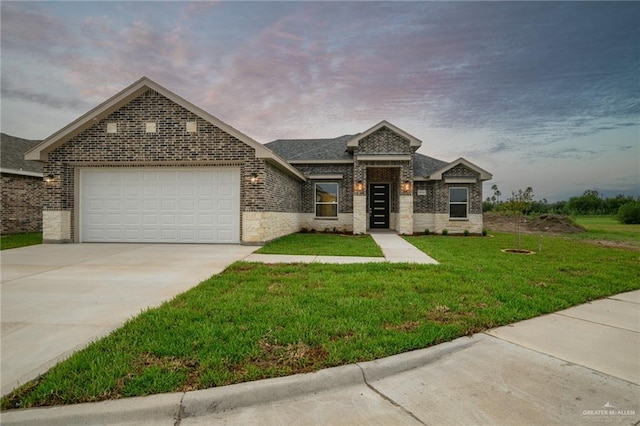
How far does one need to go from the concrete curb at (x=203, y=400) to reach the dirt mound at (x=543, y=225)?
66.9 ft

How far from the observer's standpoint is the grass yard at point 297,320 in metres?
2.40

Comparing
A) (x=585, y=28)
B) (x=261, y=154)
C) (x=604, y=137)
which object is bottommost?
(x=261, y=154)

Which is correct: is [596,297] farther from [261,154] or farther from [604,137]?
[604,137]

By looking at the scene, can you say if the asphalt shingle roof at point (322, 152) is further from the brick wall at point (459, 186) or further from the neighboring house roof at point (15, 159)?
the neighboring house roof at point (15, 159)

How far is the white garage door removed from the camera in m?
10.9

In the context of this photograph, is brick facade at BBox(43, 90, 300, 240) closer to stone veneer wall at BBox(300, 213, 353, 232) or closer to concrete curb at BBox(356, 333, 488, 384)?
stone veneer wall at BBox(300, 213, 353, 232)

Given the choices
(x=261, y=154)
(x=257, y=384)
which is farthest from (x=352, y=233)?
(x=257, y=384)

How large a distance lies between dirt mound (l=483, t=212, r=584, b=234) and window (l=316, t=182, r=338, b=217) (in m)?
11.9

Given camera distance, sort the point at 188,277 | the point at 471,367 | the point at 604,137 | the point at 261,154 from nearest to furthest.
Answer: the point at 471,367
the point at 188,277
the point at 261,154
the point at 604,137

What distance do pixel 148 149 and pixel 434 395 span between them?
11905mm

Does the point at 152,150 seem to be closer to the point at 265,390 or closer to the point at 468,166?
the point at 265,390

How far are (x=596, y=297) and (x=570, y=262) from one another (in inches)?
146

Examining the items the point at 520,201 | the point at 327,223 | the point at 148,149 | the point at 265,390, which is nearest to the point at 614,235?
the point at 520,201

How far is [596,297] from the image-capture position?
16.3 feet
